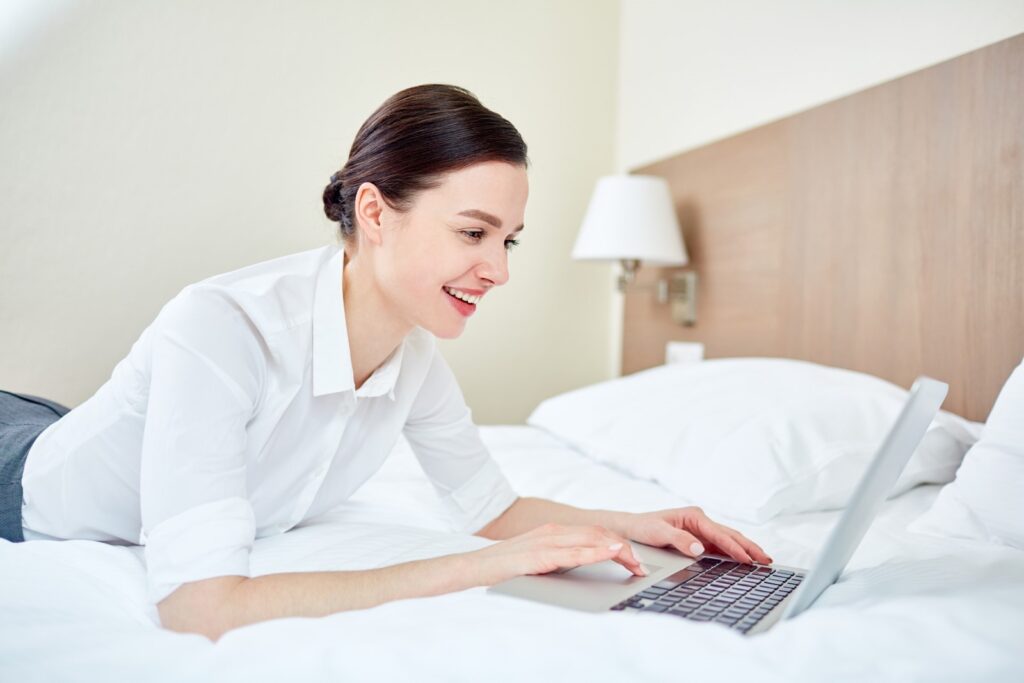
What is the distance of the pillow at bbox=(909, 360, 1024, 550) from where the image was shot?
0.96 metres

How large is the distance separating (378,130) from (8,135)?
3.22 feet

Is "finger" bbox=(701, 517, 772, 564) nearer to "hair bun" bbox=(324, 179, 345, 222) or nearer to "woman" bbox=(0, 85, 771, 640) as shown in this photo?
"woman" bbox=(0, 85, 771, 640)

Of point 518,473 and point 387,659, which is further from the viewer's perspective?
point 518,473

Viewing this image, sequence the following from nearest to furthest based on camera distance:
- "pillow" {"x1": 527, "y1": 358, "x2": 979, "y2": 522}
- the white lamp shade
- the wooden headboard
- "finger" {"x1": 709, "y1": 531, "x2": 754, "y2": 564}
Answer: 1. "finger" {"x1": 709, "y1": 531, "x2": 754, "y2": 564}
2. "pillow" {"x1": 527, "y1": 358, "x2": 979, "y2": 522}
3. the wooden headboard
4. the white lamp shade

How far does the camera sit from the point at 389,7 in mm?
1985

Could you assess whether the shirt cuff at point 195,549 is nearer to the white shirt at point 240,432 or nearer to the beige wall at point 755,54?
the white shirt at point 240,432

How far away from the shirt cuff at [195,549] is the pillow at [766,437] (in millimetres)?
776

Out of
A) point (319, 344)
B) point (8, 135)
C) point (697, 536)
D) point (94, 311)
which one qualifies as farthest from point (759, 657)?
point (8, 135)

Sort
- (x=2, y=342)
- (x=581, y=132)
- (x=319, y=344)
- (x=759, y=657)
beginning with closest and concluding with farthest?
(x=759, y=657) → (x=319, y=344) → (x=2, y=342) → (x=581, y=132)

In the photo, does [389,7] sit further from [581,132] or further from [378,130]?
[378,130]

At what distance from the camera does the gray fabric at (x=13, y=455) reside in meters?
0.98

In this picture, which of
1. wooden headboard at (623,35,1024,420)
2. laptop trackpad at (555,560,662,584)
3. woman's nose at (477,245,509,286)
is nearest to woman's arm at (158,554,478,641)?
laptop trackpad at (555,560,662,584)

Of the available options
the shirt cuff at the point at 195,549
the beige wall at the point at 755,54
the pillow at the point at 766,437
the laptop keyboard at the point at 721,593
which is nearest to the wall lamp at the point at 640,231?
the beige wall at the point at 755,54

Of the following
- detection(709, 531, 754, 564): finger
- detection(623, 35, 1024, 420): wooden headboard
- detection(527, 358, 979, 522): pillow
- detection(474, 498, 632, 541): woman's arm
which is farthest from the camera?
detection(623, 35, 1024, 420): wooden headboard
